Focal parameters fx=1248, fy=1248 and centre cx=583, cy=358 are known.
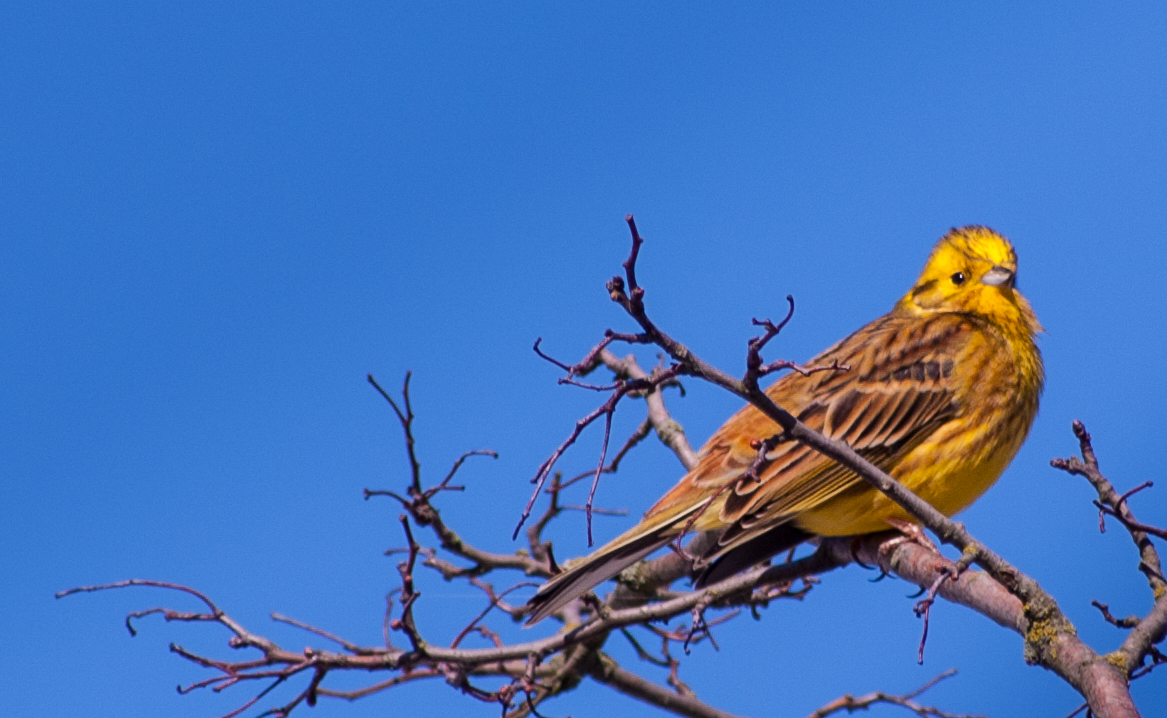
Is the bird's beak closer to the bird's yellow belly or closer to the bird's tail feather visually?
the bird's yellow belly

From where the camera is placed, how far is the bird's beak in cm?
413

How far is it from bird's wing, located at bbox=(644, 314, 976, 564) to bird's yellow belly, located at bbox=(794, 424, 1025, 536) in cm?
4

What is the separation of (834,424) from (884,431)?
0.17 m

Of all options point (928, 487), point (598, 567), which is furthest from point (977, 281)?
point (598, 567)

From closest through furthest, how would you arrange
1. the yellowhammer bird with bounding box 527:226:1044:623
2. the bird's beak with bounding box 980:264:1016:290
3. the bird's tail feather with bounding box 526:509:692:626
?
the bird's tail feather with bounding box 526:509:692:626
the yellowhammer bird with bounding box 527:226:1044:623
the bird's beak with bounding box 980:264:1016:290

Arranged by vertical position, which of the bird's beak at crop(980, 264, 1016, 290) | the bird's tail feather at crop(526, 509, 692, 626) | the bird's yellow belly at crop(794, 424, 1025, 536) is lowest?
the bird's tail feather at crop(526, 509, 692, 626)

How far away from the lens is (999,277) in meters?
4.14

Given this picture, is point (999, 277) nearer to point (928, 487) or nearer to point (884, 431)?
point (884, 431)

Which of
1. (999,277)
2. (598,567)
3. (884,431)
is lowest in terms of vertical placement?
(598,567)

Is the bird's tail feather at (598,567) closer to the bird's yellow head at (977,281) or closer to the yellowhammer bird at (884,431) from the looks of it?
the yellowhammer bird at (884,431)

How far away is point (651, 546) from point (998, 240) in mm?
1878

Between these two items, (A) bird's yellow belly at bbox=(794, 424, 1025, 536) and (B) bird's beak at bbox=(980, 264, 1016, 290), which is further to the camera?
(B) bird's beak at bbox=(980, 264, 1016, 290)

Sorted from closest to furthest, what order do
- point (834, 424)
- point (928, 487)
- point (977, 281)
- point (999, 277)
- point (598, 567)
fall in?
point (598, 567) < point (928, 487) < point (834, 424) < point (999, 277) < point (977, 281)

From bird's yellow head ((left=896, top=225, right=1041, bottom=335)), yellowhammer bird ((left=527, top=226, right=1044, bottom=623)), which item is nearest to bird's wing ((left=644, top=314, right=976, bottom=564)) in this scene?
yellowhammer bird ((left=527, top=226, right=1044, bottom=623))
